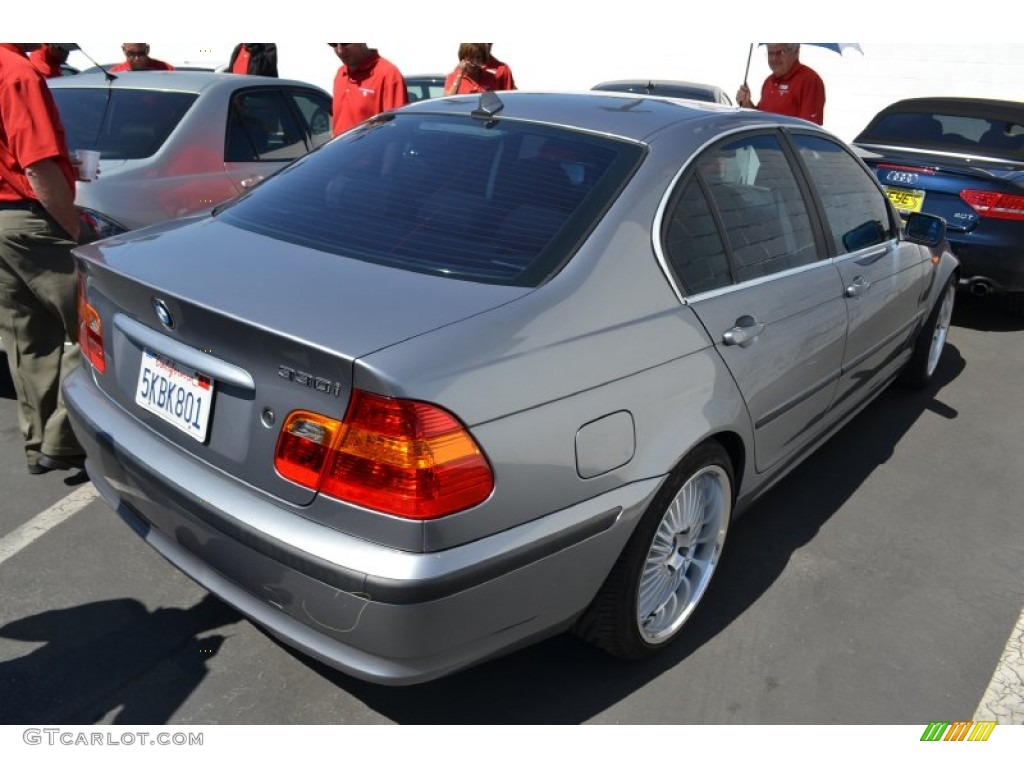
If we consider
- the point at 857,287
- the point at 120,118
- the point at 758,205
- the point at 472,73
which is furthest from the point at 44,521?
the point at 472,73

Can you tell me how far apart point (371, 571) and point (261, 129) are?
158 inches

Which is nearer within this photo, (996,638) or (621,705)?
(621,705)

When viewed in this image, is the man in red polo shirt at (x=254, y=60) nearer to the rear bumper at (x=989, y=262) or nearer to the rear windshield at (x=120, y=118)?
the rear windshield at (x=120, y=118)

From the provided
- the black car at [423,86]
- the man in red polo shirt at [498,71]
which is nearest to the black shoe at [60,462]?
the man in red polo shirt at [498,71]

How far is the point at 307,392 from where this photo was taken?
74.9 inches

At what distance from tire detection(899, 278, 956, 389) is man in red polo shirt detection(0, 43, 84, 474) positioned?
13.5 feet

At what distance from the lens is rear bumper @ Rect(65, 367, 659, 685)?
1851 mm

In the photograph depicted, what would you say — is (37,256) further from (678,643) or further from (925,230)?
(925,230)

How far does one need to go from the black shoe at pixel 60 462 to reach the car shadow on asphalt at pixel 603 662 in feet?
5.86

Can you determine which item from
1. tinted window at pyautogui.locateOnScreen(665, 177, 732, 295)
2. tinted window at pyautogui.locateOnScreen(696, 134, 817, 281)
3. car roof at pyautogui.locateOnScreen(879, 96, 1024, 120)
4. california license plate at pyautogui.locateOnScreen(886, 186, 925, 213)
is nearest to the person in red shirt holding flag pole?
california license plate at pyautogui.locateOnScreen(886, 186, 925, 213)

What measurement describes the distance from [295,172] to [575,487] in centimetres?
157

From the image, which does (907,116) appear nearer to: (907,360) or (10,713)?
(907,360)

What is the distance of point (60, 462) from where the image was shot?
3.72 m

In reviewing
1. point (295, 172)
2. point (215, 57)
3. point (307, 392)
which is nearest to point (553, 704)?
point (307, 392)
